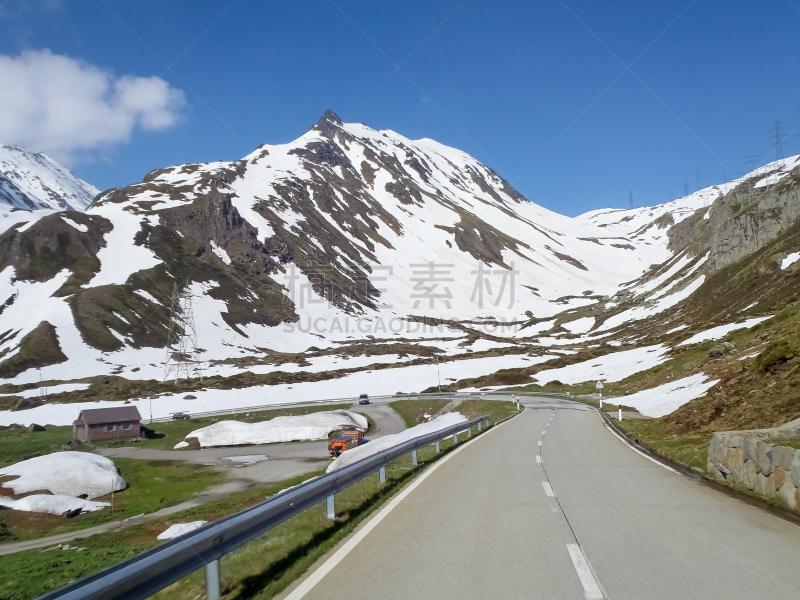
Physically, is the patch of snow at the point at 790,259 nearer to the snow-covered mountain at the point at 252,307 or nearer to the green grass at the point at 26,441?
the snow-covered mountain at the point at 252,307

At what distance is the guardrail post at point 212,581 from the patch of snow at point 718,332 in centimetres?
5290

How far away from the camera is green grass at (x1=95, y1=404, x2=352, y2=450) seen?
2090 inches

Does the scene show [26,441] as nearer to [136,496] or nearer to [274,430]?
[274,430]

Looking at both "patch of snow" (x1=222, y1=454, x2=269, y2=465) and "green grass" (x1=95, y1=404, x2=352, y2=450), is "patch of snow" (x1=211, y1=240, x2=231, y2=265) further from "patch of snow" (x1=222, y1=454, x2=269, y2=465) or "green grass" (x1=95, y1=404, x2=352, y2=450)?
"patch of snow" (x1=222, y1=454, x2=269, y2=465)

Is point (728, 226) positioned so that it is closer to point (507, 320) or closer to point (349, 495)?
point (507, 320)

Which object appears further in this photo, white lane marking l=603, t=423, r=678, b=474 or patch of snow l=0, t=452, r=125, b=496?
patch of snow l=0, t=452, r=125, b=496

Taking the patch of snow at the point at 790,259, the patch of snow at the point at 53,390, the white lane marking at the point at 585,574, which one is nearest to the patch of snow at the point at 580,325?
the patch of snow at the point at 790,259

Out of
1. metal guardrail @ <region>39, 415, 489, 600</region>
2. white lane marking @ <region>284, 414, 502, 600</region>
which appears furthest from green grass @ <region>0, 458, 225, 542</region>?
metal guardrail @ <region>39, 415, 489, 600</region>

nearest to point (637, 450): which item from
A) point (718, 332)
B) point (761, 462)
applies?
point (761, 462)

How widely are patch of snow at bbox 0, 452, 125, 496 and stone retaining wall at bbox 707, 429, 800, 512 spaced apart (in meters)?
31.5

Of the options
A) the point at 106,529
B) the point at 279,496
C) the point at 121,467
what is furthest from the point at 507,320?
the point at 279,496

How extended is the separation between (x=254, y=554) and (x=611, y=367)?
7006cm

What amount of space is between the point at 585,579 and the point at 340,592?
2.61 meters

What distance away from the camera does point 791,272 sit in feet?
196
